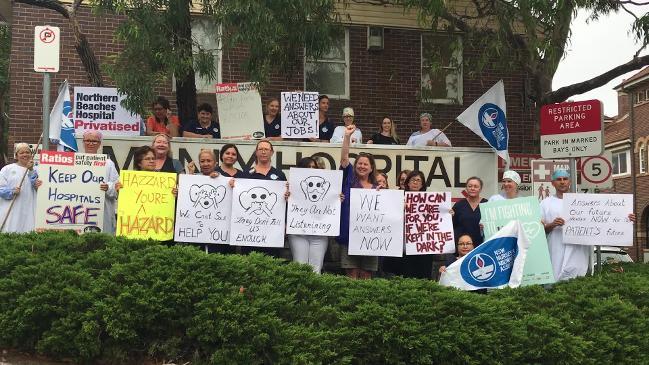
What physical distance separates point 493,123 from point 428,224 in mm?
4562

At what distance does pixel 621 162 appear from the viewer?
42.2 m

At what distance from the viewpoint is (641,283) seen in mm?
6906

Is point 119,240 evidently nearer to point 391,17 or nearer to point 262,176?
point 262,176

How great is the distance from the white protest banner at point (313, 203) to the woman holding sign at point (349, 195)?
0.62ft

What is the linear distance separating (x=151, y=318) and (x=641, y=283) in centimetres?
464

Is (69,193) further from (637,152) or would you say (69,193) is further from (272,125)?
(637,152)

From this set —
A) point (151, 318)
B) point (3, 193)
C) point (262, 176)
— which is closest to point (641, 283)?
point (262, 176)

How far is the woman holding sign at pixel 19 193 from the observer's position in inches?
298

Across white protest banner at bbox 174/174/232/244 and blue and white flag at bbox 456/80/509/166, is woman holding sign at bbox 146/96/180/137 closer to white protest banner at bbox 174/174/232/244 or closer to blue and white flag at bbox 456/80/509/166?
white protest banner at bbox 174/174/232/244

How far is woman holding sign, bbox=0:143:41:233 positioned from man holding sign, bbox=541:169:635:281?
553 centimetres

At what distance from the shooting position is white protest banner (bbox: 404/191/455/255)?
25.3ft

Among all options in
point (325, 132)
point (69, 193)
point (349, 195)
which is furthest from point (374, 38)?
point (69, 193)

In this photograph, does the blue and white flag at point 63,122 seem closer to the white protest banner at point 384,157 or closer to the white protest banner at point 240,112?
the white protest banner at point 384,157

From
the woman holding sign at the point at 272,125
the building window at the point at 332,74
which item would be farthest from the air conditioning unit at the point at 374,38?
the woman holding sign at the point at 272,125
